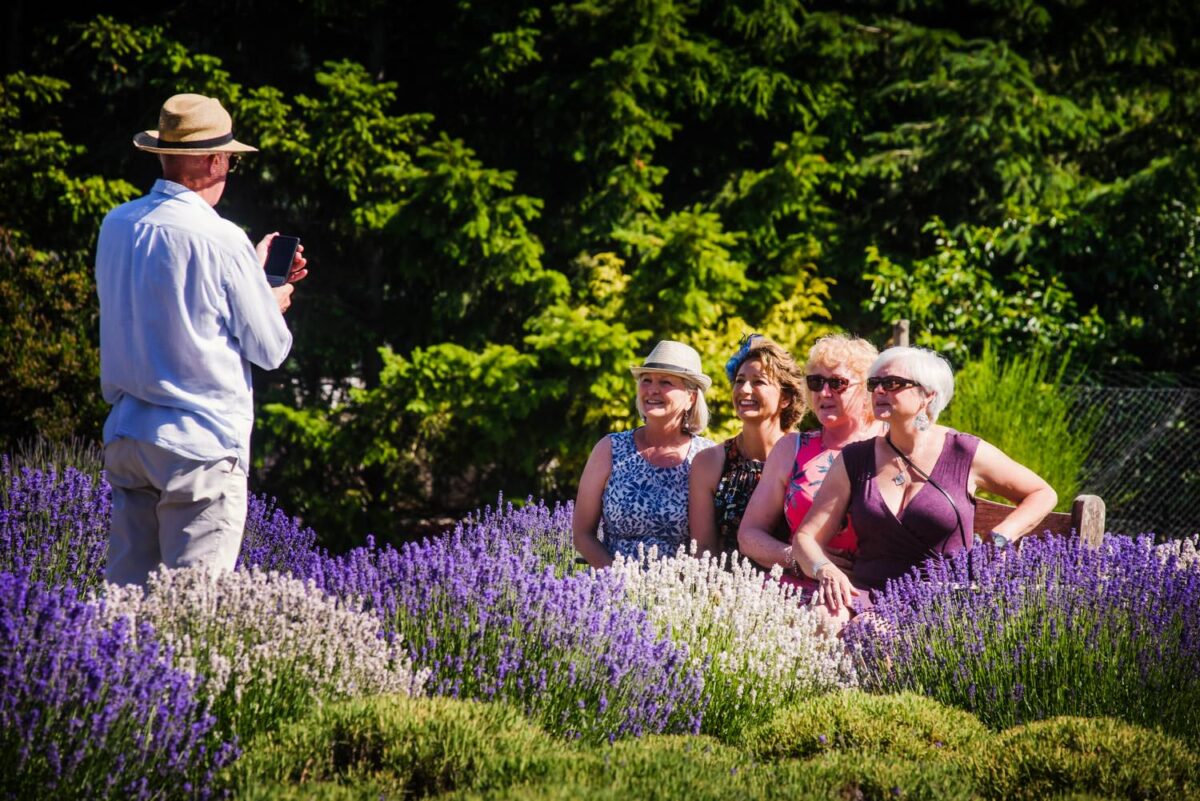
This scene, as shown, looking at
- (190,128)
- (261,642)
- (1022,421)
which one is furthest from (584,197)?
(261,642)

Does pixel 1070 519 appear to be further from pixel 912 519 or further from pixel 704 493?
pixel 704 493

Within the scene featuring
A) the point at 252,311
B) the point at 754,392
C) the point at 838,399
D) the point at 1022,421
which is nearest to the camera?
the point at 252,311

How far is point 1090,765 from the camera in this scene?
9.50ft

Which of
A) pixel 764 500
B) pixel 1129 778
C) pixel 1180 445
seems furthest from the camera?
pixel 1180 445

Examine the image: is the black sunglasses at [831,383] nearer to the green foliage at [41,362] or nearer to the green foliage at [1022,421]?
the green foliage at [1022,421]

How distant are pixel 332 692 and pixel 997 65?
8134 mm

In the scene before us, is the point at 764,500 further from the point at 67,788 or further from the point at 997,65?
the point at 997,65

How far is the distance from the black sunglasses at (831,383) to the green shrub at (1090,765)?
5.93 feet

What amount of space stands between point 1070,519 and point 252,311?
10.4 ft

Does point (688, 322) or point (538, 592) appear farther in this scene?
point (688, 322)

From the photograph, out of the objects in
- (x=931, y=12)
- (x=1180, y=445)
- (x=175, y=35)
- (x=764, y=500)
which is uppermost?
(x=931, y=12)

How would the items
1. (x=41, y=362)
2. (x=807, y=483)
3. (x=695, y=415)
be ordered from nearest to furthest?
(x=807, y=483) < (x=695, y=415) < (x=41, y=362)

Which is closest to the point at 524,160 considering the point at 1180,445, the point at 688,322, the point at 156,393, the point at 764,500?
the point at 688,322

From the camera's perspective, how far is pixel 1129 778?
113 inches
